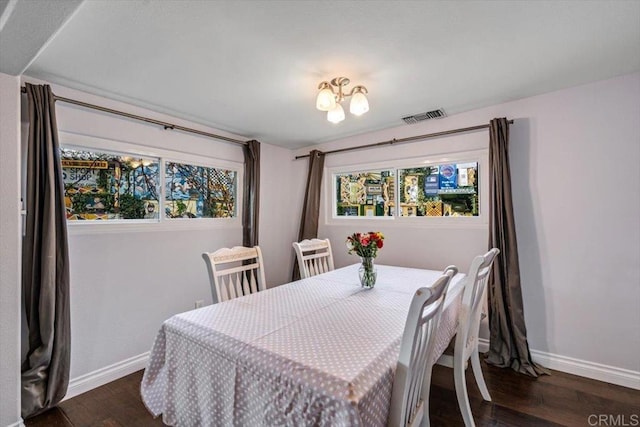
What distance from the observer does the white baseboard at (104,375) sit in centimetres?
206

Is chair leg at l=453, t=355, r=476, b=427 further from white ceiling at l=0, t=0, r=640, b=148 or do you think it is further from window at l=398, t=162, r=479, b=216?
white ceiling at l=0, t=0, r=640, b=148

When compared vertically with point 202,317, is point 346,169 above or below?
above

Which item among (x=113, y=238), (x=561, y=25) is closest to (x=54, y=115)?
(x=113, y=238)

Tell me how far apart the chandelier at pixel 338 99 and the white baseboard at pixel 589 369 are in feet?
8.09

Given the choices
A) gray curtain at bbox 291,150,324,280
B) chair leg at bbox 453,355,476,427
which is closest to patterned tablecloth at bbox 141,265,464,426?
chair leg at bbox 453,355,476,427

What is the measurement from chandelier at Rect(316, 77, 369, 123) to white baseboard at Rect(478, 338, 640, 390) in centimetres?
247

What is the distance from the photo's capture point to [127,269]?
237 centimetres

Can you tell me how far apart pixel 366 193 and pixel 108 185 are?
259 cm

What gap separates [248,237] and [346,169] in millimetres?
1446

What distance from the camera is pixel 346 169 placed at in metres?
3.53

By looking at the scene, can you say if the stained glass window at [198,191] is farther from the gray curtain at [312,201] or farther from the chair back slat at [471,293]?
the chair back slat at [471,293]

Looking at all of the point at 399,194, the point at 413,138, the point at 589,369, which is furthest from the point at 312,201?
the point at 589,369

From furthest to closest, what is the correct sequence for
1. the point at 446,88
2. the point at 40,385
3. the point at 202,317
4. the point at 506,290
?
the point at 506,290
the point at 446,88
the point at 40,385
the point at 202,317

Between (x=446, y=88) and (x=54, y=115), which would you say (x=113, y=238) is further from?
(x=446, y=88)
